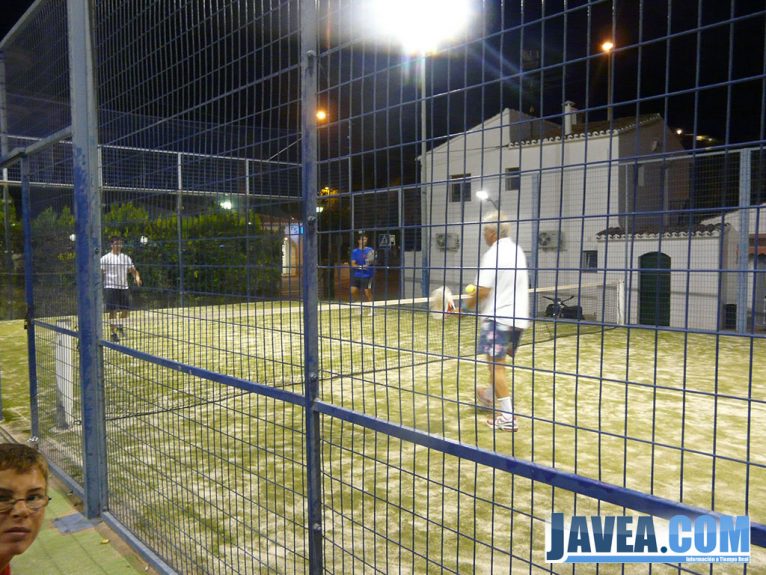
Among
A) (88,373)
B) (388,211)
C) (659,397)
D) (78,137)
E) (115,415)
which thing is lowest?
(659,397)

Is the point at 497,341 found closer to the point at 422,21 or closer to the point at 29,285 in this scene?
the point at 422,21

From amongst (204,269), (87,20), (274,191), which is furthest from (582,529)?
(87,20)

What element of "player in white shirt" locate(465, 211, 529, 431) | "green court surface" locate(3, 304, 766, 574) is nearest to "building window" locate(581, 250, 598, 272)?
"green court surface" locate(3, 304, 766, 574)

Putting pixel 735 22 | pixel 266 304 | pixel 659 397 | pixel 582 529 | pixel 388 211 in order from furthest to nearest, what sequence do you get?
1. pixel 659 397
2. pixel 266 304
3. pixel 388 211
4. pixel 582 529
5. pixel 735 22

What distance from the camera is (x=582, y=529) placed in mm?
1971

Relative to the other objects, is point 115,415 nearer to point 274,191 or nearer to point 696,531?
point 274,191

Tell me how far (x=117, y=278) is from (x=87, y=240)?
739 millimetres

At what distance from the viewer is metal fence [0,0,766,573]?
1.50 meters

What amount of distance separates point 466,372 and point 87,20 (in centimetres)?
582

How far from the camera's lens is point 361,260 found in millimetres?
2537

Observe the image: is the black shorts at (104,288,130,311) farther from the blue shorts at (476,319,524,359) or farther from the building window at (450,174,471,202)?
the building window at (450,174,471,202)

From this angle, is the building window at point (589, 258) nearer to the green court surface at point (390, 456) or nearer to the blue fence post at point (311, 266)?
the green court surface at point (390, 456)

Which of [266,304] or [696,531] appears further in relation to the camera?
[266,304]

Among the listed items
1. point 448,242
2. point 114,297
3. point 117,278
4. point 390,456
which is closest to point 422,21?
point 448,242
